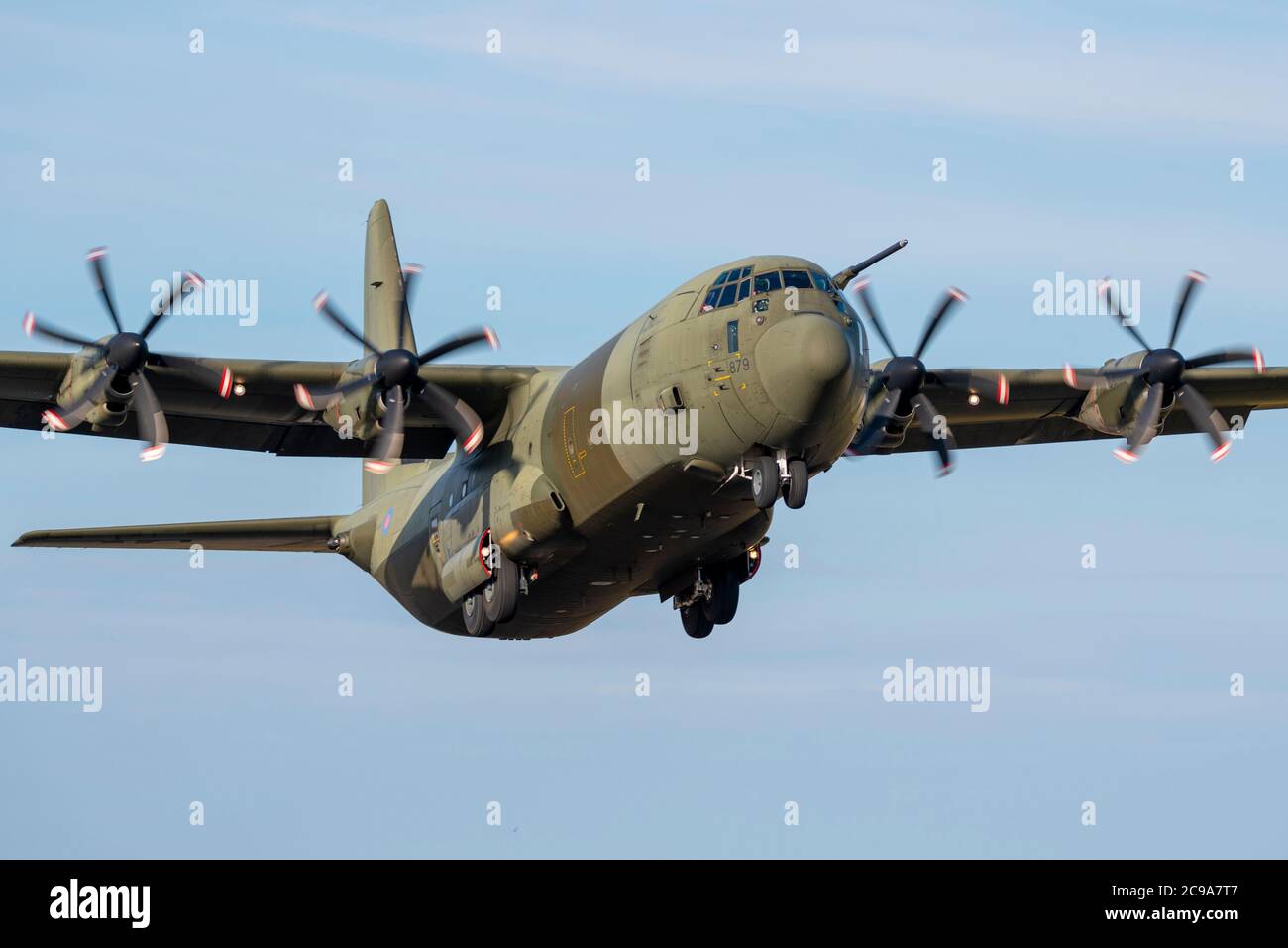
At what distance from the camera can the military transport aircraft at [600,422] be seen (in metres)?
27.9

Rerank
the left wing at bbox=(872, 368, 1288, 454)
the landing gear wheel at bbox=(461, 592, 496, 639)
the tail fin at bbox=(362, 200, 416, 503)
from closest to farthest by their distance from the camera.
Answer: the landing gear wheel at bbox=(461, 592, 496, 639) < the left wing at bbox=(872, 368, 1288, 454) < the tail fin at bbox=(362, 200, 416, 503)

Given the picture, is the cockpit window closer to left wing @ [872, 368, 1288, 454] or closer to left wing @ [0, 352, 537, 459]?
left wing @ [872, 368, 1288, 454]

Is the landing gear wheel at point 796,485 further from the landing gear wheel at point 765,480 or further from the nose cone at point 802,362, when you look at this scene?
the nose cone at point 802,362

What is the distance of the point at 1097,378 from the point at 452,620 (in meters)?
11.9

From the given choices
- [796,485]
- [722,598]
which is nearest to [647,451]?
[796,485]

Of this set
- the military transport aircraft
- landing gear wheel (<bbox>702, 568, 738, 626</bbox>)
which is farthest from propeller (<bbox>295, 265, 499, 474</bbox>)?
landing gear wheel (<bbox>702, 568, 738, 626</bbox>)

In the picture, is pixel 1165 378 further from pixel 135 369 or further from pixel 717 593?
pixel 135 369

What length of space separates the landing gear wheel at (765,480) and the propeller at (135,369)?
915 cm

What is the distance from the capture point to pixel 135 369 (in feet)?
100

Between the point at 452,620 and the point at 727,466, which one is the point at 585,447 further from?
the point at 452,620

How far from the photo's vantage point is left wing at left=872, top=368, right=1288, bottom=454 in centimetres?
3469

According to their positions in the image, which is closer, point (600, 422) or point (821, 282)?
point (821, 282)

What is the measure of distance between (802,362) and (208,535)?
46.2ft

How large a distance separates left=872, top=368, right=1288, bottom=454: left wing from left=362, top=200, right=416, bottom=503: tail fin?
10.3 m
